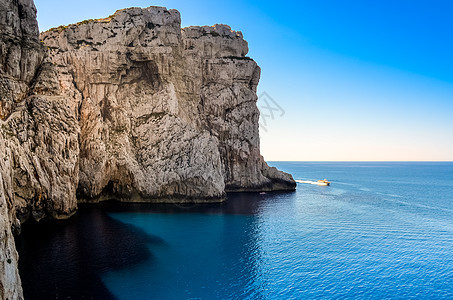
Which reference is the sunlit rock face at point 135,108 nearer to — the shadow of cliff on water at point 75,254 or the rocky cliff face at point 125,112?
the rocky cliff face at point 125,112

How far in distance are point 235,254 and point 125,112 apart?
116 feet

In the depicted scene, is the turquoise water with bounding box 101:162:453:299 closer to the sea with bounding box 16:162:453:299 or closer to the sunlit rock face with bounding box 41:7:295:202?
the sea with bounding box 16:162:453:299

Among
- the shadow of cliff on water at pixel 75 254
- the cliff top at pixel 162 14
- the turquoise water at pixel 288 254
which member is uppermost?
the cliff top at pixel 162 14

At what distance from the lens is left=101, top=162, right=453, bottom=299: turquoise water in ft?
71.4

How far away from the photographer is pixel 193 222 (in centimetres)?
3994

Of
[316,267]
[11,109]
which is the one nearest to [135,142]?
[11,109]

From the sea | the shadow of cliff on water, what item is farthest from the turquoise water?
the shadow of cliff on water

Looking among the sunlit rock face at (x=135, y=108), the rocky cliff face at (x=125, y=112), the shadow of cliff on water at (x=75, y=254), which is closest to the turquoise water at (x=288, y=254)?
the shadow of cliff on water at (x=75, y=254)

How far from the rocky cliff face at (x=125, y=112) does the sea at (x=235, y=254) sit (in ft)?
16.9

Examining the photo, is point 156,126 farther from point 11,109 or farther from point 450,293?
point 450,293

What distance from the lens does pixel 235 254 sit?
93.5 ft

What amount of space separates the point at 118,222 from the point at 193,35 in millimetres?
42737

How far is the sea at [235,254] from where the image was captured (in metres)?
21.4

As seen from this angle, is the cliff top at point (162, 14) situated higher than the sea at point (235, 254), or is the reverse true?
the cliff top at point (162, 14)
